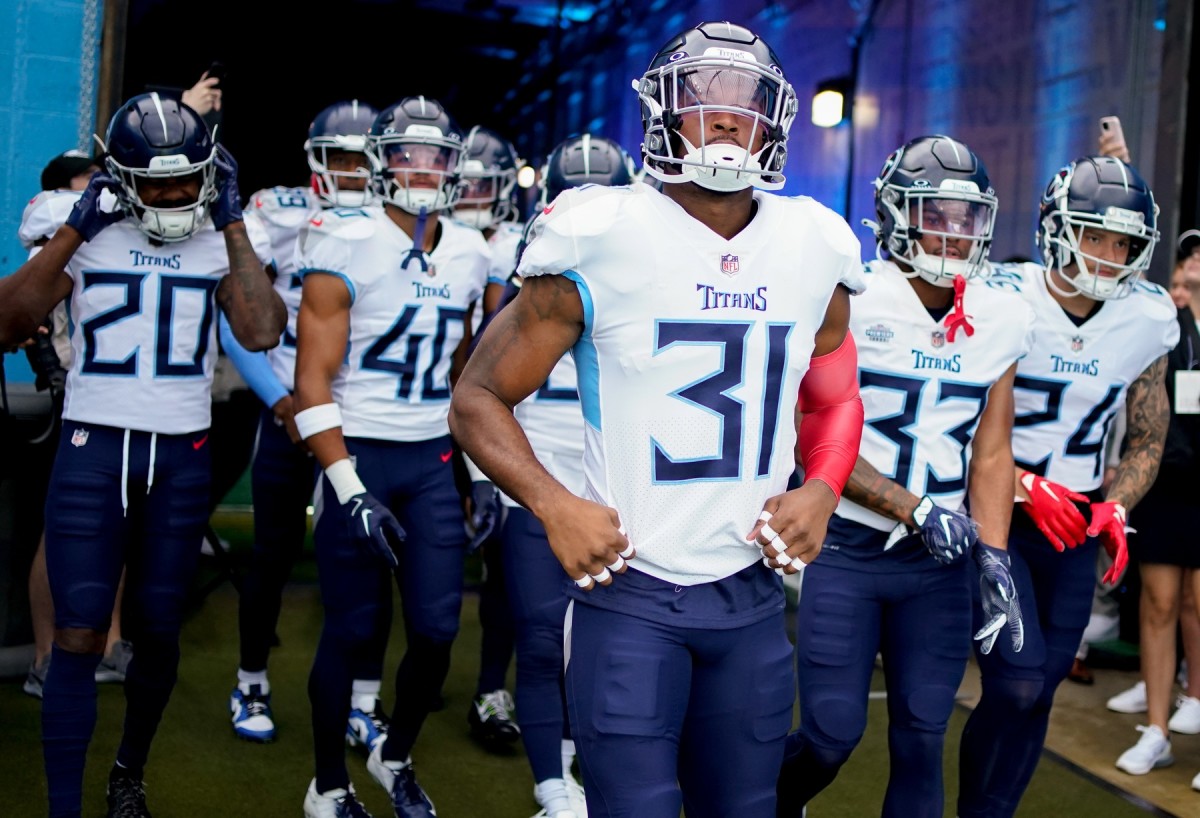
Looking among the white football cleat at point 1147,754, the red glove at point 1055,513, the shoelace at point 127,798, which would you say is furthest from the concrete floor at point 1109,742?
the shoelace at point 127,798

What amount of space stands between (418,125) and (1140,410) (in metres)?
2.38

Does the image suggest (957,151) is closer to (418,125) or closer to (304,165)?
(418,125)

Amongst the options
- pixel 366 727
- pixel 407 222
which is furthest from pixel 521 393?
pixel 366 727

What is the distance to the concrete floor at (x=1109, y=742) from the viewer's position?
450 centimetres

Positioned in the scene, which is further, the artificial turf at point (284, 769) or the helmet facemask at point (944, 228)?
the artificial turf at point (284, 769)

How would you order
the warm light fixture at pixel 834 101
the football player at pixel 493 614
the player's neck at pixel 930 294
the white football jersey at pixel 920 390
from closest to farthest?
the white football jersey at pixel 920 390
the player's neck at pixel 930 294
the football player at pixel 493 614
the warm light fixture at pixel 834 101

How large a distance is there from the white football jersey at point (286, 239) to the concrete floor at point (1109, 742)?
10.2ft

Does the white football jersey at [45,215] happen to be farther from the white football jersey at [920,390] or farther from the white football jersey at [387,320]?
the white football jersey at [920,390]

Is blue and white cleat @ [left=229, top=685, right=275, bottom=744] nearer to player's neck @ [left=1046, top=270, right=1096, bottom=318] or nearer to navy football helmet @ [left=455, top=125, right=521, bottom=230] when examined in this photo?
navy football helmet @ [left=455, top=125, right=521, bottom=230]

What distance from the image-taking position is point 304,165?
11289 millimetres

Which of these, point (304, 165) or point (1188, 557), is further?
point (304, 165)

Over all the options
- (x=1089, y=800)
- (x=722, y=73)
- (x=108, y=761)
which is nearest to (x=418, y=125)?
(x=722, y=73)

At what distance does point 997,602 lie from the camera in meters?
3.26

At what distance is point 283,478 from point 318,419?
4.27ft
